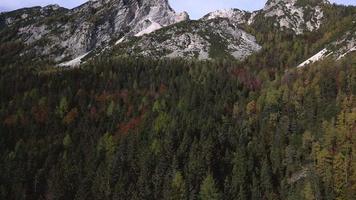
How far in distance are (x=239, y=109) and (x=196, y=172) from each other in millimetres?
55810

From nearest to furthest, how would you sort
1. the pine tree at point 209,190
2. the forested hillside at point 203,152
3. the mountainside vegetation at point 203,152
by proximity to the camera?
the pine tree at point 209,190 < the mountainside vegetation at point 203,152 < the forested hillside at point 203,152

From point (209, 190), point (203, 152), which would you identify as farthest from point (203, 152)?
point (209, 190)

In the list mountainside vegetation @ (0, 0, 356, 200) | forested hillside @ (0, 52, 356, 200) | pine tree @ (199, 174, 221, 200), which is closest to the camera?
pine tree @ (199, 174, 221, 200)

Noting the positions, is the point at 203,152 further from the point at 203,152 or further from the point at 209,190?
the point at 209,190

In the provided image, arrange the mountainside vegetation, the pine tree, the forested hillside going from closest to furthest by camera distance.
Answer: the pine tree
the mountainside vegetation
the forested hillside

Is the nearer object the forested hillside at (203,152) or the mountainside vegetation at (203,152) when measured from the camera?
the mountainside vegetation at (203,152)

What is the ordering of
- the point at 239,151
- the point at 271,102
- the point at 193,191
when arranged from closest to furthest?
the point at 193,191 < the point at 239,151 < the point at 271,102

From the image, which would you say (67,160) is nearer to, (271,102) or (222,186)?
(222,186)

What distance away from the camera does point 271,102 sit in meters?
191

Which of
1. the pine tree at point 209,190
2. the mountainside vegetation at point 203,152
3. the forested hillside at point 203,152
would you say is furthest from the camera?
the forested hillside at point 203,152

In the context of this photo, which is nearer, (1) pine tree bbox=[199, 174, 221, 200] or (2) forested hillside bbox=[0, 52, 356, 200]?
(1) pine tree bbox=[199, 174, 221, 200]

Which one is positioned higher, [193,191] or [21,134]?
[21,134]

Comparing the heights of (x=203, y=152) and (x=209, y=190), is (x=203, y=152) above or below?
above

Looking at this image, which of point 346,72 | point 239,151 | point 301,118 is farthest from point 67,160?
point 346,72
